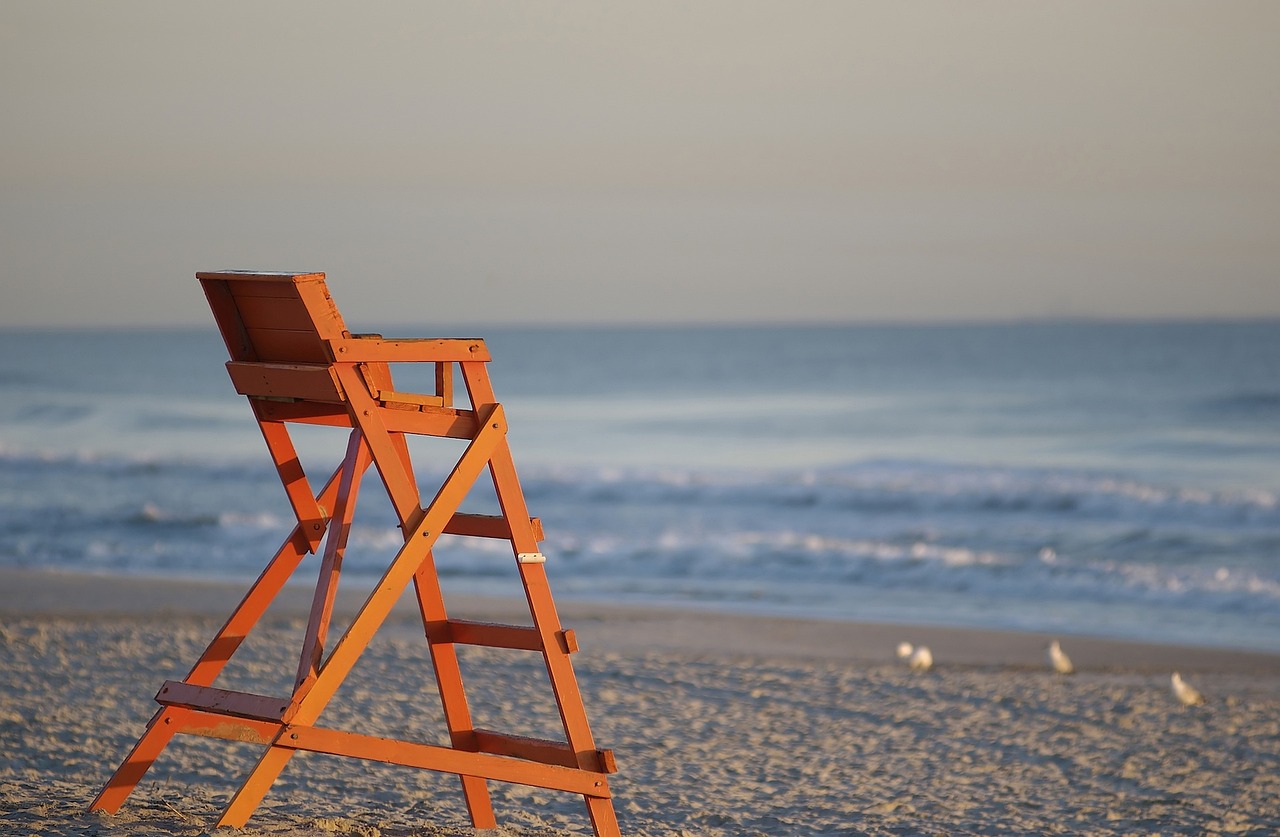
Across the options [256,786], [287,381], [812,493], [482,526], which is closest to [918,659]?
[482,526]

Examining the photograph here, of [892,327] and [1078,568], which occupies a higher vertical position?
[892,327]

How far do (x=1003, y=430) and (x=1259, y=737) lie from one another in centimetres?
2283

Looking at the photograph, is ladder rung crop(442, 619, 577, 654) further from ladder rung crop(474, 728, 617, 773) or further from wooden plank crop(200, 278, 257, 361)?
wooden plank crop(200, 278, 257, 361)

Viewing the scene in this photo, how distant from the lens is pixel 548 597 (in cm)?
327

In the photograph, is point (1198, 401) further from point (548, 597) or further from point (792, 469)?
point (548, 597)

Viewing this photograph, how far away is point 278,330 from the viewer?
10.5ft

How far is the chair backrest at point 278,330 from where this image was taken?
9.73ft

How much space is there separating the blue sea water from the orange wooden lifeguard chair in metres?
6.53

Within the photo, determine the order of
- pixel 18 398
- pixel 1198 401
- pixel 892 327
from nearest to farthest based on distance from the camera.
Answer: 1. pixel 1198 401
2. pixel 18 398
3. pixel 892 327

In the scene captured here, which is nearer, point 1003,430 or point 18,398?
point 1003,430

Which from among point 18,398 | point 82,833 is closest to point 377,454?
point 82,833

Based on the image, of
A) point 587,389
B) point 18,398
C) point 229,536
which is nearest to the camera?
point 229,536

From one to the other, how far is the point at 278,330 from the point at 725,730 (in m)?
3.38

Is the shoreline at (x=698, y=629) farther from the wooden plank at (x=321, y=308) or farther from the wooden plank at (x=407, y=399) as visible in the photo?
the wooden plank at (x=321, y=308)
